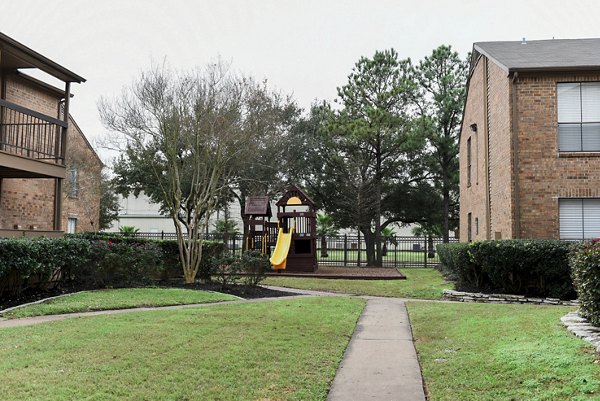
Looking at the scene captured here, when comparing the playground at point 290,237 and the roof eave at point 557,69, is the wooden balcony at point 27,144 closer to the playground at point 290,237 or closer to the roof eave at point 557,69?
the playground at point 290,237

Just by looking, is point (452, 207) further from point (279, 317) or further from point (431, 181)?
point (279, 317)

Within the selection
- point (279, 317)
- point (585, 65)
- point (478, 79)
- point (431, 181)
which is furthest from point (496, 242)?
point (431, 181)

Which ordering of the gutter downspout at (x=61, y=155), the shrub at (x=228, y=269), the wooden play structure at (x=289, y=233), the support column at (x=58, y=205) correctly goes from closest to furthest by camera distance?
the shrub at (x=228, y=269), the gutter downspout at (x=61, y=155), the support column at (x=58, y=205), the wooden play structure at (x=289, y=233)

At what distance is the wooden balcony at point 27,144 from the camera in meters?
13.4

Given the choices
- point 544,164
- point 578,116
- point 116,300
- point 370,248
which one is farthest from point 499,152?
point 370,248

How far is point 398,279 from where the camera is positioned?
1994 cm

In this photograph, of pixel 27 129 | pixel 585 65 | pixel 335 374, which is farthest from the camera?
pixel 27 129

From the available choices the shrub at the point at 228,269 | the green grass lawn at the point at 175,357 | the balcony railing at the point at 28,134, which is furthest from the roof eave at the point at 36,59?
the green grass lawn at the point at 175,357

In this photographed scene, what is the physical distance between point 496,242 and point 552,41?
A: 29.9 ft

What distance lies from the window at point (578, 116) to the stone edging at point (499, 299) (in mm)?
4291

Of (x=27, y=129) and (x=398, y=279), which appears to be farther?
(x=398, y=279)

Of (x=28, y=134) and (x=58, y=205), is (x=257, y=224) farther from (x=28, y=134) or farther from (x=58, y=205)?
(x=28, y=134)

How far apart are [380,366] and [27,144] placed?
1303 cm

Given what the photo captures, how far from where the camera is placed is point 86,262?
13562 mm
